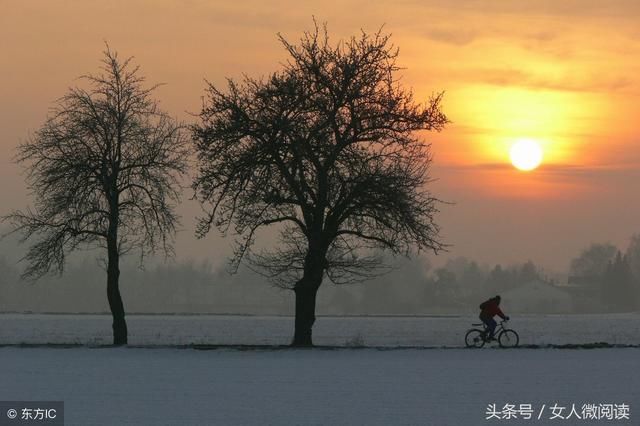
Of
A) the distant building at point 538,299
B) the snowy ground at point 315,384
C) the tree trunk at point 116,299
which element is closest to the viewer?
the snowy ground at point 315,384

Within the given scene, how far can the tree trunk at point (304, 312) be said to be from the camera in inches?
1515

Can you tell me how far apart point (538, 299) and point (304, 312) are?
141 meters

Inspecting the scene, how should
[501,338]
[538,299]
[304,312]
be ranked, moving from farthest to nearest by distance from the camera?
[538,299] < [501,338] < [304,312]

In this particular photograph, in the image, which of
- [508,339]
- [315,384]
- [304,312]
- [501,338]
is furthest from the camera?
[501,338]

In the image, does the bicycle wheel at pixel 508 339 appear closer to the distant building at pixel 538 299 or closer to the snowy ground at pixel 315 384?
the snowy ground at pixel 315 384

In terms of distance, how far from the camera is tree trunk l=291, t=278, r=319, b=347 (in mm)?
38469

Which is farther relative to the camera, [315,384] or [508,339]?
[508,339]

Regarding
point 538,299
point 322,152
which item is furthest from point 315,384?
point 538,299

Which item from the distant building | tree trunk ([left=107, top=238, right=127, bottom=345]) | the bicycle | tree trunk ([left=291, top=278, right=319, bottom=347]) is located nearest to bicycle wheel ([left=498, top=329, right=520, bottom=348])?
the bicycle

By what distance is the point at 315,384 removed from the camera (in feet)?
80.8

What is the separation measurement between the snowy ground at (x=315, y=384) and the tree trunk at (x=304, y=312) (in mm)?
2390

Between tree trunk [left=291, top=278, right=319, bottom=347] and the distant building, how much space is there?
135449 millimetres

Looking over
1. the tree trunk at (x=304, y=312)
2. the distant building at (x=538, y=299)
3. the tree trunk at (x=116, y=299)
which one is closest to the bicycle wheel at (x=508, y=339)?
the tree trunk at (x=304, y=312)

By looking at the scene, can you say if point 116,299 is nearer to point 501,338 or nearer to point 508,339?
point 501,338
